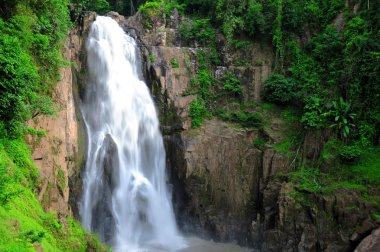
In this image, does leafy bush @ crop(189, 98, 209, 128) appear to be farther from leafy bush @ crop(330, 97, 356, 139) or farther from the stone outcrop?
leafy bush @ crop(330, 97, 356, 139)

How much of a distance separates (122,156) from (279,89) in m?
11.1

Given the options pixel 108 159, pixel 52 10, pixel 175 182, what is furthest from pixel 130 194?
pixel 52 10

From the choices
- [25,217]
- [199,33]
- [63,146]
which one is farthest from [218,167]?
[25,217]

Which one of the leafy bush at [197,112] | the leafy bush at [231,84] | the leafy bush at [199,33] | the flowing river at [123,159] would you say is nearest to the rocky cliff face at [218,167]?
the leafy bush at [197,112]

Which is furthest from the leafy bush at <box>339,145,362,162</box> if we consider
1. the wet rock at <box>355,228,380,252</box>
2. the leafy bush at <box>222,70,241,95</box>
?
the leafy bush at <box>222,70,241,95</box>

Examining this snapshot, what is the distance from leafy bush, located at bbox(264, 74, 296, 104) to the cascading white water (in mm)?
7843

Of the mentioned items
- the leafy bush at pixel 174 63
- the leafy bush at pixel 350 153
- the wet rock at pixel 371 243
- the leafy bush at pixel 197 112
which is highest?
the leafy bush at pixel 174 63

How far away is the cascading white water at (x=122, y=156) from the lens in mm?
16922

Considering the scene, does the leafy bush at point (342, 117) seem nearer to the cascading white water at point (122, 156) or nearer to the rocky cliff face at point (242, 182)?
the rocky cliff face at point (242, 182)

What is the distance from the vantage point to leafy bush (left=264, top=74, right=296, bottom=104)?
72.4 ft

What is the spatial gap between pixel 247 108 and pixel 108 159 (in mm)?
10200

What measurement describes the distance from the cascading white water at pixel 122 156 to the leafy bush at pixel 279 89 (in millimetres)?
7843

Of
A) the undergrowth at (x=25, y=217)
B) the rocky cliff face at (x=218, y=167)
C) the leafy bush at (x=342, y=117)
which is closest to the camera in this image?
the undergrowth at (x=25, y=217)

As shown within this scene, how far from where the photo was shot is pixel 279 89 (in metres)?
22.3
